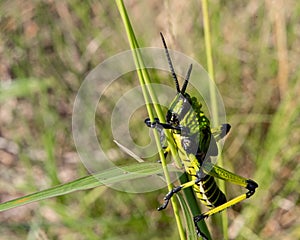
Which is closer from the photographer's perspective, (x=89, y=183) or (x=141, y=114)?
(x=89, y=183)

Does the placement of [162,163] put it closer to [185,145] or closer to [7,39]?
[185,145]

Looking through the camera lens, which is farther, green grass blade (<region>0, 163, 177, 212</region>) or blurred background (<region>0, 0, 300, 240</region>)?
blurred background (<region>0, 0, 300, 240</region>)

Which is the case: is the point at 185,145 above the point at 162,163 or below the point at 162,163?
above

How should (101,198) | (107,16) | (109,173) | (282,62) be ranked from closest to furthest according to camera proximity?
(109,173) → (101,198) → (282,62) → (107,16)

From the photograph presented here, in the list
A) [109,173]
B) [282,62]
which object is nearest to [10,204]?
[109,173]

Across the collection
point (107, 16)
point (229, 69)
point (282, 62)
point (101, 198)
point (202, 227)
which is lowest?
point (202, 227)

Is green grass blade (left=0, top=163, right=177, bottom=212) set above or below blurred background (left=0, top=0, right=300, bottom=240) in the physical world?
below

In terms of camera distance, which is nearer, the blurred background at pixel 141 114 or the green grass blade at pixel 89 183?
the green grass blade at pixel 89 183

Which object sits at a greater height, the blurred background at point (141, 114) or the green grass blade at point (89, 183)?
the blurred background at point (141, 114)
